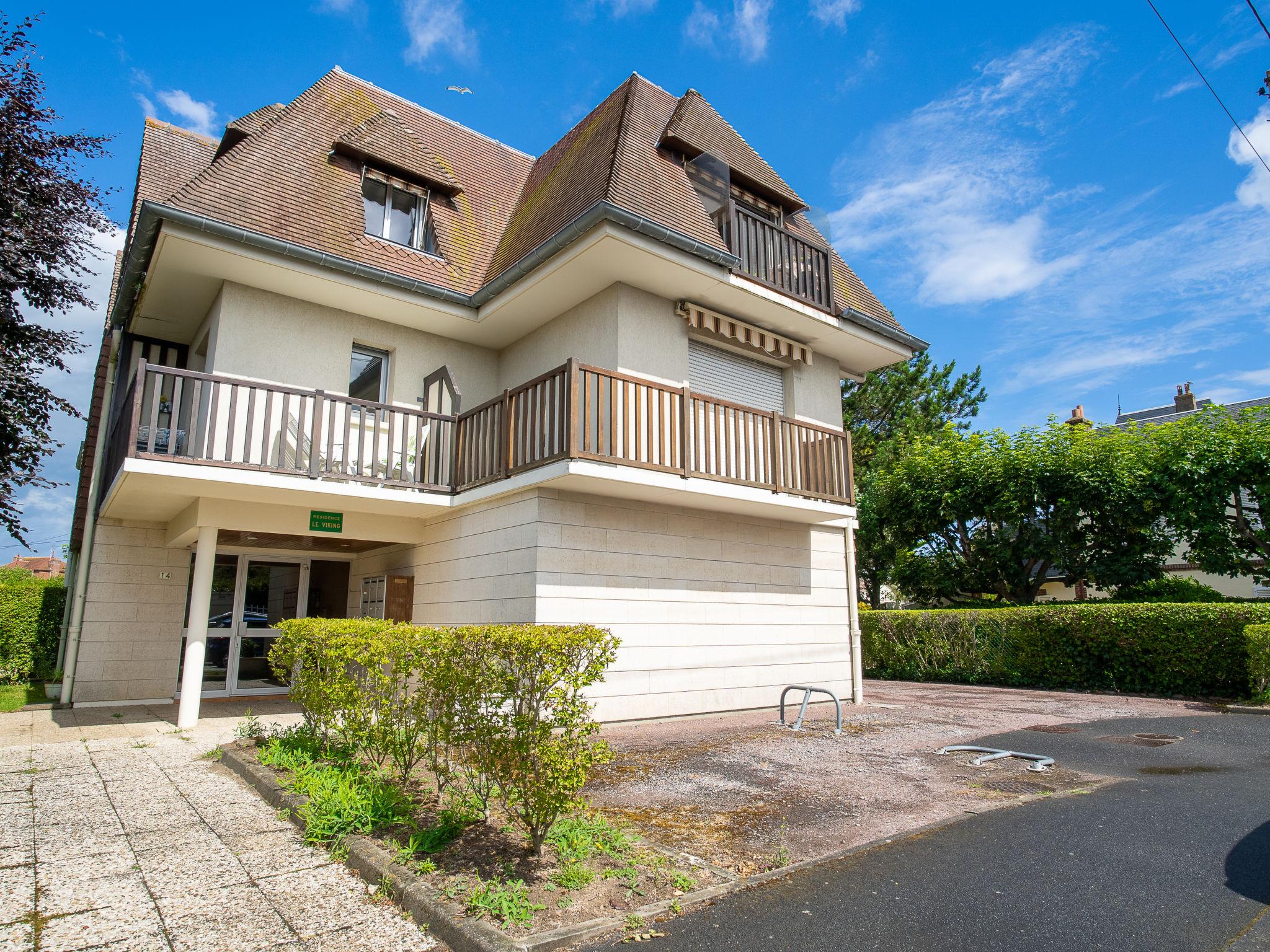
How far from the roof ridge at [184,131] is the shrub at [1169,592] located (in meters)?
22.7

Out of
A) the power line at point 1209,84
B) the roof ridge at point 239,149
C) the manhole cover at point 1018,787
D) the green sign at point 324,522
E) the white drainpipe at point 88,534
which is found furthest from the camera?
the white drainpipe at point 88,534

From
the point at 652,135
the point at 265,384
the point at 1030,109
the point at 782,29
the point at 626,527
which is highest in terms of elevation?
the point at 652,135

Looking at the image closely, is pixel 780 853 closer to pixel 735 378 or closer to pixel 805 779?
pixel 805 779

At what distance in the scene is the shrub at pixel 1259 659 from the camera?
1164 cm

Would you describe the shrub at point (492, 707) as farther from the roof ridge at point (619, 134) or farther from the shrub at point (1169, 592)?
the shrub at point (1169, 592)

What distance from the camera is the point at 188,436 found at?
8703mm

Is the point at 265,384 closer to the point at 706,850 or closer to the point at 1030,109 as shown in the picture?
the point at 706,850

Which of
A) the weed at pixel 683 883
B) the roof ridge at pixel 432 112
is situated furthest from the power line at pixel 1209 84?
the roof ridge at pixel 432 112

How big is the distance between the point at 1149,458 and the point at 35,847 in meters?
20.8

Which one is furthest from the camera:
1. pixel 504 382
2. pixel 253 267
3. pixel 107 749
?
pixel 504 382

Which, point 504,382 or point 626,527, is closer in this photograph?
point 626,527

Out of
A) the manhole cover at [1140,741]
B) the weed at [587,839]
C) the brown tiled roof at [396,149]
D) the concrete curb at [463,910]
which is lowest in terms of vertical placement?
the manhole cover at [1140,741]

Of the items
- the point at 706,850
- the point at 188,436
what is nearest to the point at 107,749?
the point at 188,436

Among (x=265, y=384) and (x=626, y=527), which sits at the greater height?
(x=265, y=384)
